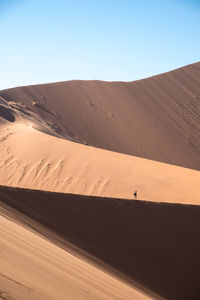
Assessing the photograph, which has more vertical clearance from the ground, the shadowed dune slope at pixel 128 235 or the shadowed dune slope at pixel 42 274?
the shadowed dune slope at pixel 42 274

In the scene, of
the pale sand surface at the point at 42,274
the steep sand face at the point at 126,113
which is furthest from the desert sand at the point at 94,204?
the steep sand face at the point at 126,113

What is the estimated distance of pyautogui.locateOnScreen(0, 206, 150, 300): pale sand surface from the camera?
3.38m

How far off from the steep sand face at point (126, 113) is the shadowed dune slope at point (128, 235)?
19.8 metres

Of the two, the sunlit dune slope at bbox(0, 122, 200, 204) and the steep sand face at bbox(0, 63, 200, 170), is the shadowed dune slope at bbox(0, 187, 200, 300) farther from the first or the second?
the steep sand face at bbox(0, 63, 200, 170)

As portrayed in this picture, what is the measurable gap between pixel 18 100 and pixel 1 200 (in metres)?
25.5

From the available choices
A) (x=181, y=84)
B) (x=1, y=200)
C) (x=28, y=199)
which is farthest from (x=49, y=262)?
(x=181, y=84)

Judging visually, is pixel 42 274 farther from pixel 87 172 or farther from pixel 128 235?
pixel 87 172

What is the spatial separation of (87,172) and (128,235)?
799 centimetres

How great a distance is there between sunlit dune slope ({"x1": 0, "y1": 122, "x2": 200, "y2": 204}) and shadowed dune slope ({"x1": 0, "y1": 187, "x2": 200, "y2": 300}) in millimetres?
3678

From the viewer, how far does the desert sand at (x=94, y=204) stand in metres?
4.47

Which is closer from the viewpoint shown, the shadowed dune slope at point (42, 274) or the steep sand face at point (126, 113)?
the shadowed dune slope at point (42, 274)

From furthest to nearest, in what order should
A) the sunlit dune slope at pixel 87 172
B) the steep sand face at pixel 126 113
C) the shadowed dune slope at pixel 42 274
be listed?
1. the steep sand face at pixel 126 113
2. the sunlit dune slope at pixel 87 172
3. the shadowed dune slope at pixel 42 274

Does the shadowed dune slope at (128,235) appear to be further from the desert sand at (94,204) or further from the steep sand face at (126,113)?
the steep sand face at (126,113)

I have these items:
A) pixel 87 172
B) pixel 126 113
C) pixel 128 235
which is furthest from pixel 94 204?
pixel 126 113
